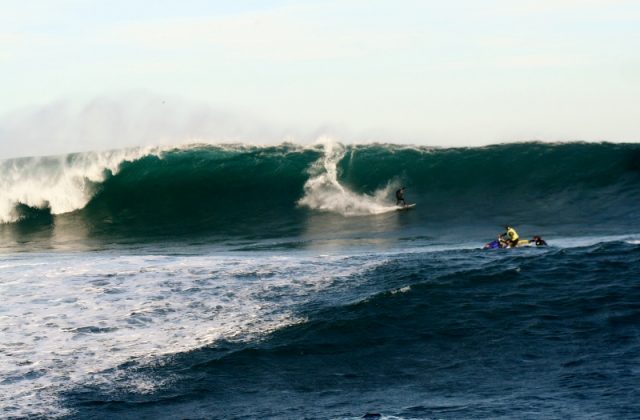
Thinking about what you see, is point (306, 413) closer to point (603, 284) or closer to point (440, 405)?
point (440, 405)

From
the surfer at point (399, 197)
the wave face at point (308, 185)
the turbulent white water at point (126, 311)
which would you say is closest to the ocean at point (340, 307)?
the turbulent white water at point (126, 311)

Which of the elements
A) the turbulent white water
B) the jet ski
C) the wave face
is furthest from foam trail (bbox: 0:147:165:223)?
the jet ski

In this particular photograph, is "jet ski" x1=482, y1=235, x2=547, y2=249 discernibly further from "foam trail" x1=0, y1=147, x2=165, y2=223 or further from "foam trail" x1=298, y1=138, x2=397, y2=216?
"foam trail" x1=0, y1=147, x2=165, y2=223

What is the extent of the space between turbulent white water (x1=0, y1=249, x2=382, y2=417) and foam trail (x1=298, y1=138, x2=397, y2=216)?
34.5 ft

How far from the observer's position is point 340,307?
16312mm

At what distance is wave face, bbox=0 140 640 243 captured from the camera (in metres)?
31.6

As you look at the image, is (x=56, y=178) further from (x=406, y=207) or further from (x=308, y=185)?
(x=406, y=207)

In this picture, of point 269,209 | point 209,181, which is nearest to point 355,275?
point 269,209

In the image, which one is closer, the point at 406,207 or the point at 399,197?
the point at 406,207

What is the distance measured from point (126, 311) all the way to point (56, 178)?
22245 mm

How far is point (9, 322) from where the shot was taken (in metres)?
16.9

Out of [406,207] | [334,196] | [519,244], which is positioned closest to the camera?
[519,244]

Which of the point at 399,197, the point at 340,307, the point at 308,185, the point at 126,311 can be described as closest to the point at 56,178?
the point at 308,185

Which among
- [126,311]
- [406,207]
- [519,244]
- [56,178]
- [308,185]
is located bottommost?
[126,311]
